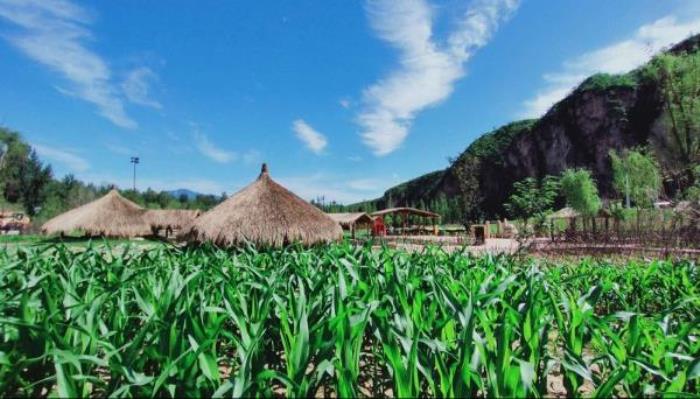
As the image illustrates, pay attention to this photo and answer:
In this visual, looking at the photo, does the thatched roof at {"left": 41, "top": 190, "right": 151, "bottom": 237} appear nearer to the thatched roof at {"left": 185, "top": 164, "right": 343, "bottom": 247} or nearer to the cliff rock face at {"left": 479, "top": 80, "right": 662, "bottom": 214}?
the thatched roof at {"left": 185, "top": 164, "right": 343, "bottom": 247}

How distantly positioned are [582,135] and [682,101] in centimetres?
2785

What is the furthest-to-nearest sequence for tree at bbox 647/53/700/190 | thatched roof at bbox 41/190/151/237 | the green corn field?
tree at bbox 647/53/700/190, thatched roof at bbox 41/190/151/237, the green corn field

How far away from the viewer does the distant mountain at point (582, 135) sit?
46.9m

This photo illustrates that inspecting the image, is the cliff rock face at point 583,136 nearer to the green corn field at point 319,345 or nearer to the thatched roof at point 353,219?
the thatched roof at point 353,219

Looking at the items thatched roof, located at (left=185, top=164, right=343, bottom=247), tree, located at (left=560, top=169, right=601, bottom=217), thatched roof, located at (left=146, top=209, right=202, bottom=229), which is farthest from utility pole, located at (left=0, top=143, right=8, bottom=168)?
tree, located at (left=560, top=169, right=601, bottom=217)

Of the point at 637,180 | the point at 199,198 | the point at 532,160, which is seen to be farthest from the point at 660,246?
the point at 199,198

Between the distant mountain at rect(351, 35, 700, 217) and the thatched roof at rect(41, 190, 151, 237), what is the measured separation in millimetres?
39252

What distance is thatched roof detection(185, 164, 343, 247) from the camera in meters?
9.34

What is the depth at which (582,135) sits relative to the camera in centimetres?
5306

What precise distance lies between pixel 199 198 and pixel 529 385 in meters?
76.5

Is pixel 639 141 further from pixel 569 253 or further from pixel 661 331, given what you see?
pixel 661 331

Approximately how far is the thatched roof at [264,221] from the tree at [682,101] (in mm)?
27795

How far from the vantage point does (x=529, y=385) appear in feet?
3.89

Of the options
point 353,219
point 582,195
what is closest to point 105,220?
point 353,219
